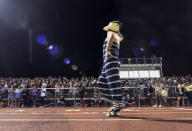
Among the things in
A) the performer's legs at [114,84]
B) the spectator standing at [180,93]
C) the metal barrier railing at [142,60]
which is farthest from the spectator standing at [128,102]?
the metal barrier railing at [142,60]

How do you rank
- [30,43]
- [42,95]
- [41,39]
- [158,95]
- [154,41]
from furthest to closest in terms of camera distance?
1. [154,41]
2. [30,43]
3. [41,39]
4. [158,95]
5. [42,95]

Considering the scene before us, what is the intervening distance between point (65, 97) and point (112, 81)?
7.91m

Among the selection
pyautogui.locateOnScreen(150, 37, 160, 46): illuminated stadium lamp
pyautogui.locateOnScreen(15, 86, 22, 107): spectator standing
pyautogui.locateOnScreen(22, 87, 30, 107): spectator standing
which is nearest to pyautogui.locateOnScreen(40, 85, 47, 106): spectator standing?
pyautogui.locateOnScreen(22, 87, 30, 107): spectator standing

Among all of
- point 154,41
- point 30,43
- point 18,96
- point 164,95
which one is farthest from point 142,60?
point 18,96

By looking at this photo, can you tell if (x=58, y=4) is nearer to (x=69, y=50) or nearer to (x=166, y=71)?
(x=69, y=50)

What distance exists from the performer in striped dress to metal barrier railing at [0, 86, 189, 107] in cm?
713

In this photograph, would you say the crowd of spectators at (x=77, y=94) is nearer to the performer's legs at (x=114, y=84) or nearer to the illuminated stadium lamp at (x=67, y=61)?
the performer's legs at (x=114, y=84)

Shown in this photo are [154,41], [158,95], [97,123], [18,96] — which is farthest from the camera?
[154,41]

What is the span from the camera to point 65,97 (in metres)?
10.9

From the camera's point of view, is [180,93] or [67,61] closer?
[180,93]

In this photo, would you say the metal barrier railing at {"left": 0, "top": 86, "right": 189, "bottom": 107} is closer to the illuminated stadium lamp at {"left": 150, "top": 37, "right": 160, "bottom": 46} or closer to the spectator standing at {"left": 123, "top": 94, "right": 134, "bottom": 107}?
the spectator standing at {"left": 123, "top": 94, "right": 134, "bottom": 107}

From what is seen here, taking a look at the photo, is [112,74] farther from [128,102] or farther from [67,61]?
[67,61]

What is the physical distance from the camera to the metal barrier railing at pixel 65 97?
10.8 meters

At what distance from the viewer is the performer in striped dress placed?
11.6 ft
